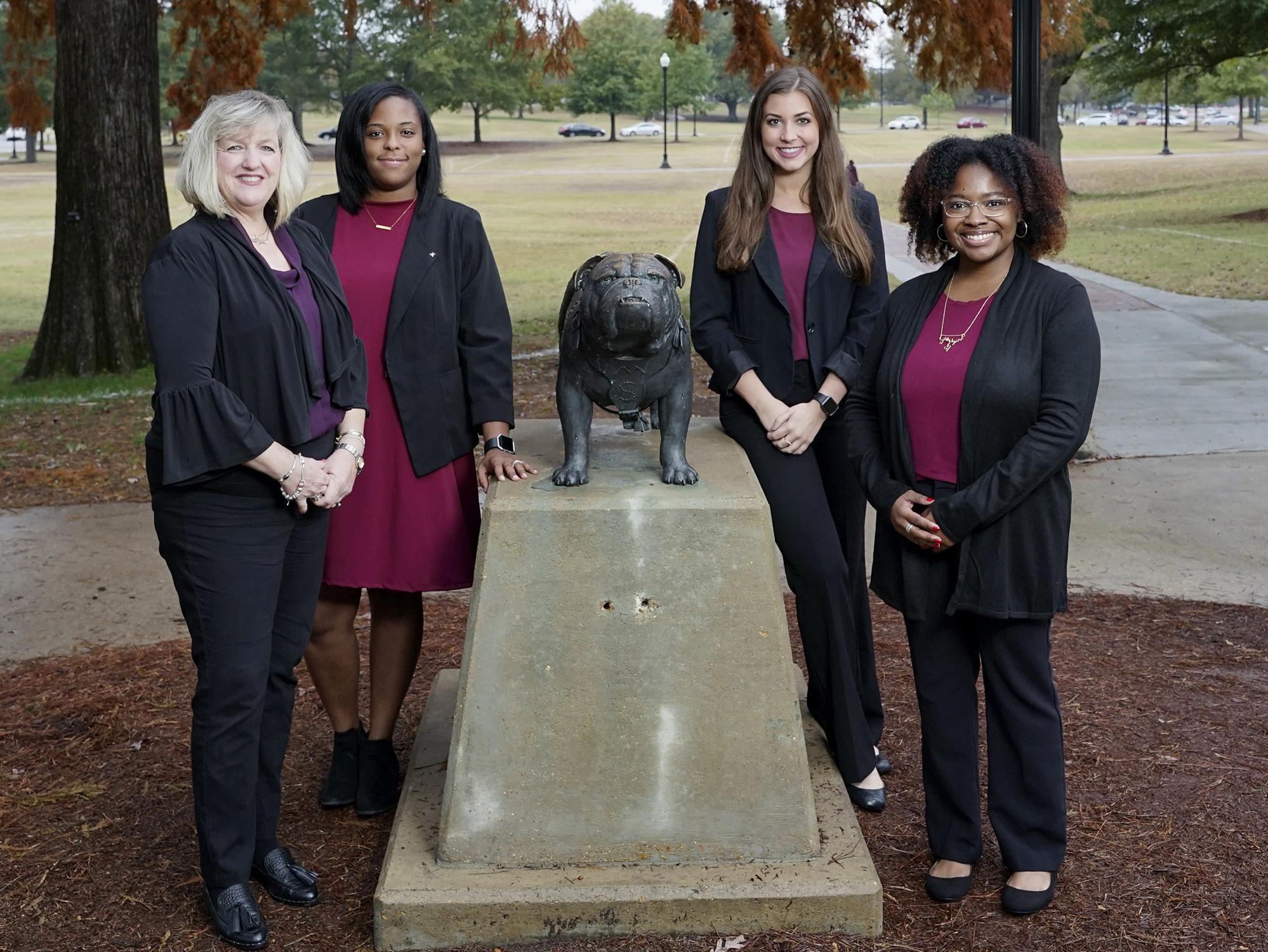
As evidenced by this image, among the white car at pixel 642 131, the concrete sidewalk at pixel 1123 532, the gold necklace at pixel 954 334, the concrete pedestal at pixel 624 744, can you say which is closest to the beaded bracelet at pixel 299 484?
the concrete pedestal at pixel 624 744

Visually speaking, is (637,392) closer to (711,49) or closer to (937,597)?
(937,597)

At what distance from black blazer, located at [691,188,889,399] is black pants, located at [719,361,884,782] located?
8 cm

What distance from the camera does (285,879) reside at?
139 inches

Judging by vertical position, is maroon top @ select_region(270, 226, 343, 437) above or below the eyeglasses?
below

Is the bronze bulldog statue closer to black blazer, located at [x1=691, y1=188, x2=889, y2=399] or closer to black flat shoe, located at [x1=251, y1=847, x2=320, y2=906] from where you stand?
black blazer, located at [x1=691, y1=188, x2=889, y2=399]

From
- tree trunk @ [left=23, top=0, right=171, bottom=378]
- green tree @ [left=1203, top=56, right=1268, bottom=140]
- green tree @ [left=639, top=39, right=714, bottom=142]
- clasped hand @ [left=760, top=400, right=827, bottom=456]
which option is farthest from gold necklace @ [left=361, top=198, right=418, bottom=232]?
green tree @ [left=639, top=39, right=714, bottom=142]

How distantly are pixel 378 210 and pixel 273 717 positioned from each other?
54.9 inches

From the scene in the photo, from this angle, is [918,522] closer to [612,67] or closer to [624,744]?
[624,744]

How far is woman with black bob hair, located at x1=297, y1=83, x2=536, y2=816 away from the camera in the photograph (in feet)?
12.1

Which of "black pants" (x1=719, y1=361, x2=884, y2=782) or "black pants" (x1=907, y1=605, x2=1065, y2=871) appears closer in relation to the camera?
"black pants" (x1=907, y1=605, x2=1065, y2=871)

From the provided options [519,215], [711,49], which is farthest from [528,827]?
[711,49]

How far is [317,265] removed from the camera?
131 inches

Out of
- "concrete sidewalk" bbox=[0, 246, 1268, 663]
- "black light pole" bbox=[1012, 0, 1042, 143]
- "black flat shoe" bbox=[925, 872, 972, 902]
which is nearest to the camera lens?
"black flat shoe" bbox=[925, 872, 972, 902]

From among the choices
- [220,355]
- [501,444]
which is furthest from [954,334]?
[220,355]
